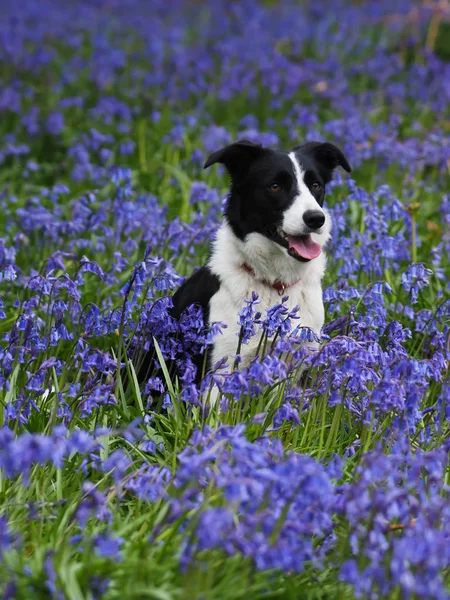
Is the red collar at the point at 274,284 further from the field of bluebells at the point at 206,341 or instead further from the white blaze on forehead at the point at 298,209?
the white blaze on forehead at the point at 298,209

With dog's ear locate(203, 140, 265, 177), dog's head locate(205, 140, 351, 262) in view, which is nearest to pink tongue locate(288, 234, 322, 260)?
dog's head locate(205, 140, 351, 262)

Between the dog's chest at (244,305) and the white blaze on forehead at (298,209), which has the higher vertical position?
the white blaze on forehead at (298,209)

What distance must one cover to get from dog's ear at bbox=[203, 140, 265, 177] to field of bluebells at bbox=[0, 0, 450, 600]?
703 mm

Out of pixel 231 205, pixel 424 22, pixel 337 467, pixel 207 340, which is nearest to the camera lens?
pixel 337 467

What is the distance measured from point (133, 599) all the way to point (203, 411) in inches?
42.9

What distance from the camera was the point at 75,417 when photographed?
3773 mm

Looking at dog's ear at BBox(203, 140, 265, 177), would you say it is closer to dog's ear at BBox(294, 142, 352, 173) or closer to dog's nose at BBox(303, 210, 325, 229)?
dog's ear at BBox(294, 142, 352, 173)

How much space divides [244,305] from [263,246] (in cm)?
34

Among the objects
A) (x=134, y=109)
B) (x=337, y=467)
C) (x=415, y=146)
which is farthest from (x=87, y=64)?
(x=337, y=467)

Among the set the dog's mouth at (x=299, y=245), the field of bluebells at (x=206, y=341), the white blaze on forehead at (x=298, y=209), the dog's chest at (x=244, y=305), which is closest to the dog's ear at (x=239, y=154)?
Answer: the white blaze on forehead at (x=298, y=209)

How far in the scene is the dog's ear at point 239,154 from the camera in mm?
4577

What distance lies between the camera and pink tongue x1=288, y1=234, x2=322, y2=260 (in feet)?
14.7

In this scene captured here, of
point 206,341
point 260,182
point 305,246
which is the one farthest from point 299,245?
point 206,341

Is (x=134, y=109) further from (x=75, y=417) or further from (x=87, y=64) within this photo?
(x=75, y=417)
